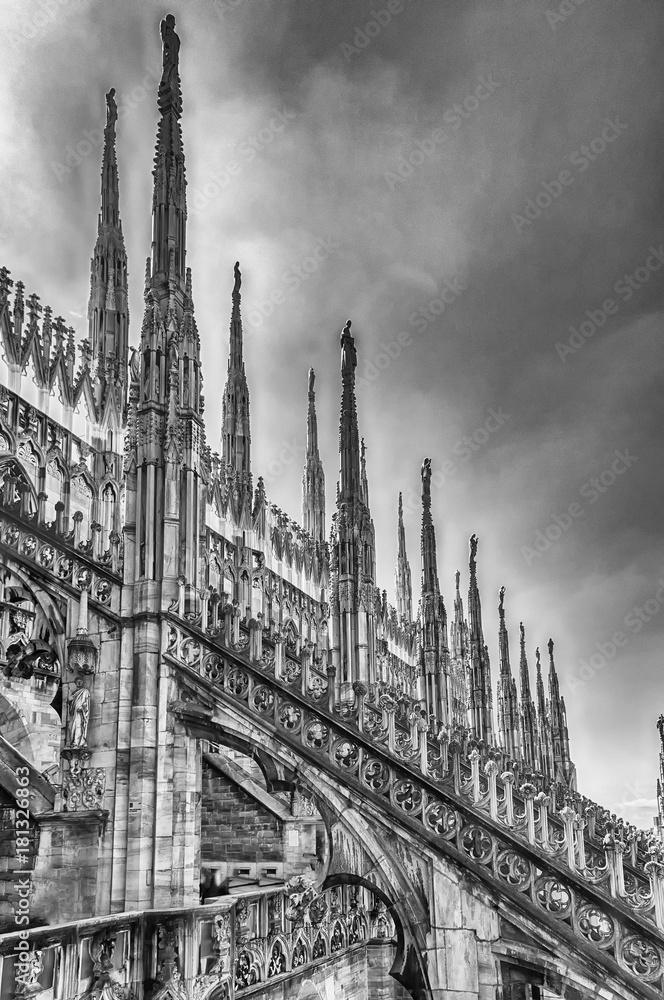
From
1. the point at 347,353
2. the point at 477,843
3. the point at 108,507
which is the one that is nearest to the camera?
the point at 477,843

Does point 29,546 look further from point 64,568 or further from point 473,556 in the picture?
point 473,556

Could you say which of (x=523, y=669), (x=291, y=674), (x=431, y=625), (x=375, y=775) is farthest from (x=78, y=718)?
(x=523, y=669)

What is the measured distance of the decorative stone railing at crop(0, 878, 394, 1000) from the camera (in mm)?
7113

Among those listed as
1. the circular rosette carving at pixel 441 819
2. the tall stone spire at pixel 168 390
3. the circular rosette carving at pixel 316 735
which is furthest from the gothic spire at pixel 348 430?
the circular rosette carving at pixel 441 819

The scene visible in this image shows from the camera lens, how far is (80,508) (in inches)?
877

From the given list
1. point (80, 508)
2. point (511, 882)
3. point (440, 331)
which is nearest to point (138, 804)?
point (511, 882)

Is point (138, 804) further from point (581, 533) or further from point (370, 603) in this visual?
point (581, 533)

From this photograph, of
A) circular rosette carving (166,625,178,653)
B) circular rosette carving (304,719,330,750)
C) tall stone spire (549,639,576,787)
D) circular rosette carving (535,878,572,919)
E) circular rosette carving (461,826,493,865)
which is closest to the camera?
circular rosette carving (535,878,572,919)

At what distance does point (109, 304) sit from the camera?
26688mm

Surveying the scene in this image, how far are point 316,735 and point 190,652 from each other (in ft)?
7.07

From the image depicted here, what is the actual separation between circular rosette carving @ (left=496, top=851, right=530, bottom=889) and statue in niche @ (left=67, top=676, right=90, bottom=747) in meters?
5.32

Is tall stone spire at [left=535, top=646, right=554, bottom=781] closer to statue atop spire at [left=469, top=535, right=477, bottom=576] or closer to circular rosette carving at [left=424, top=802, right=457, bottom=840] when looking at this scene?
statue atop spire at [left=469, top=535, right=477, bottom=576]

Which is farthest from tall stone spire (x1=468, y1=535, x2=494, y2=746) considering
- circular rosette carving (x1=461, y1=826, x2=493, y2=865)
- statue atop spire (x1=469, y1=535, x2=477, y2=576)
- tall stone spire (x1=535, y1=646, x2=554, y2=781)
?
circular rosette carving (x1=461, y1=826, x2=493, y2=865)

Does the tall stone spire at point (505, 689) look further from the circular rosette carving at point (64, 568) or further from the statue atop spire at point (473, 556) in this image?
the circular rosette carving at point (64, 568)
